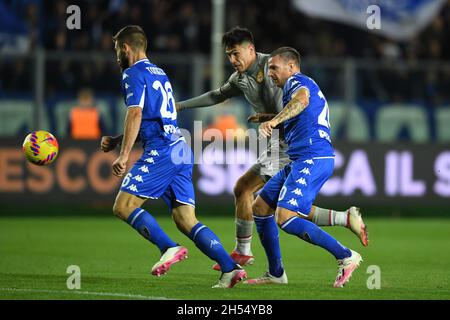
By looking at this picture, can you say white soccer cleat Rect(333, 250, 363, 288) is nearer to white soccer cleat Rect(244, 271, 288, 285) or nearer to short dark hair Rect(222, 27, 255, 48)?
white soccer cleat Rect(244, 271, 288, 285)

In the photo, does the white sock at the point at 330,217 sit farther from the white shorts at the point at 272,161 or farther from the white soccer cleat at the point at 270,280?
the white shorts at the point at 272,161

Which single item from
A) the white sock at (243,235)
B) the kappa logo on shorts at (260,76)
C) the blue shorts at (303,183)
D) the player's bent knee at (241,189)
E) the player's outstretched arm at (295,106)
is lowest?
the white sock at (243,235)

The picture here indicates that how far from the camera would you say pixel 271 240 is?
9.82 m

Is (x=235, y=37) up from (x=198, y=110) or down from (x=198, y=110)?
up

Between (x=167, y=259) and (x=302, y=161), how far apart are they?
4.97 ft

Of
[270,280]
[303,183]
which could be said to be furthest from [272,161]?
[303,183]

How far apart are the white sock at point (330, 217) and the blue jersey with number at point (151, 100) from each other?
158 centimetres

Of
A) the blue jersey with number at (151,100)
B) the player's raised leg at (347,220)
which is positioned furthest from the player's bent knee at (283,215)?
the blue jersey with number at (151,100)

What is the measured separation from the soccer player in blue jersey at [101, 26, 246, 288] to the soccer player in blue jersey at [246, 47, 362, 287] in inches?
28.3

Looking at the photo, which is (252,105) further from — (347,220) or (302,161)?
(347,220)

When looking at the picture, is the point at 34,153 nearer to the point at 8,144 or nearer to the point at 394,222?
Result: the point at 8,144

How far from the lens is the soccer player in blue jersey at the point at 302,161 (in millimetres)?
9227

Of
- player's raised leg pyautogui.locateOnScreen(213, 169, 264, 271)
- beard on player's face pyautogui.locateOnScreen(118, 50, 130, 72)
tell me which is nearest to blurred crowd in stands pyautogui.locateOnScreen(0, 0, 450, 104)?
player's raised leg pyautogui.locateOnScreen(213, 169, 264, 271)
